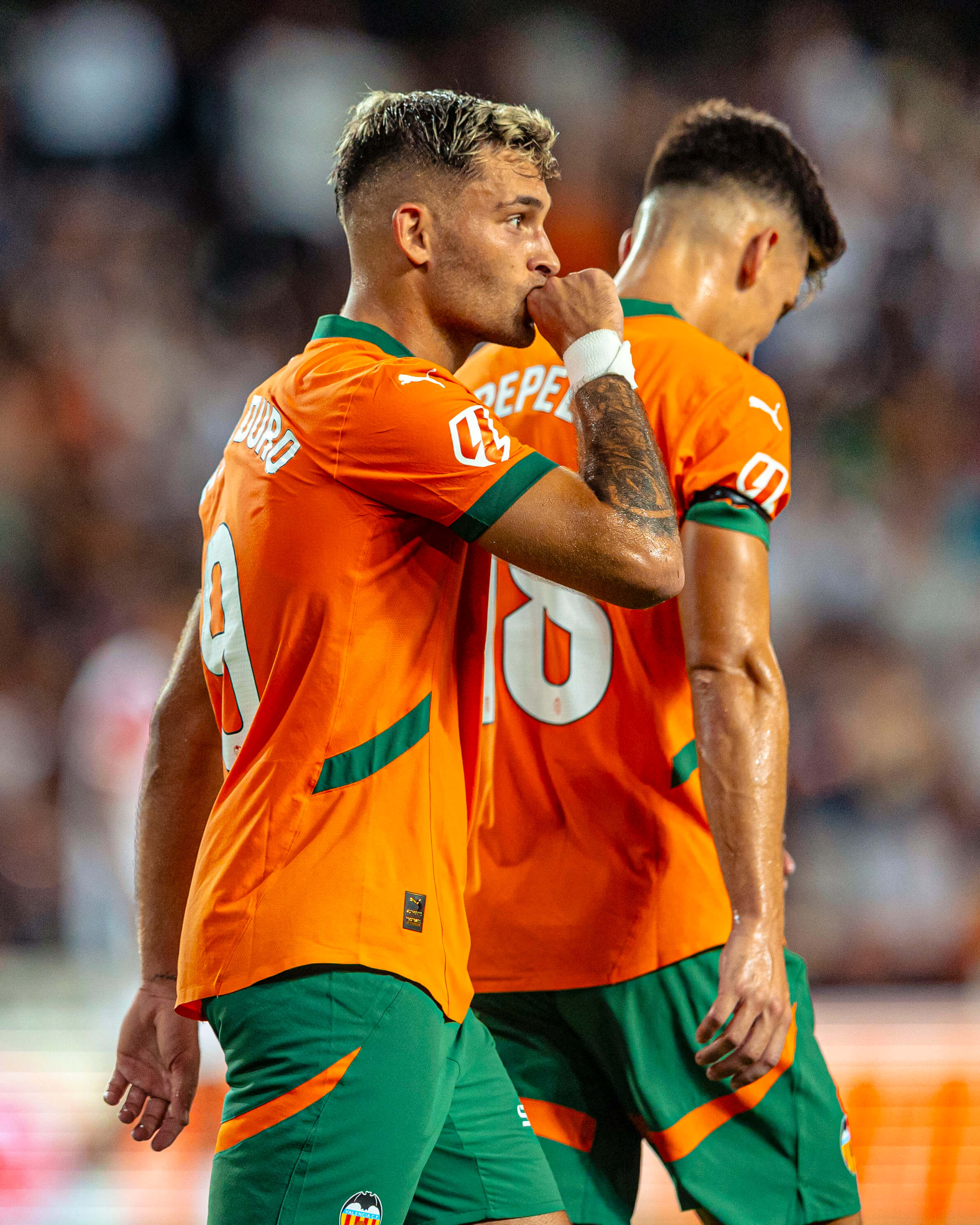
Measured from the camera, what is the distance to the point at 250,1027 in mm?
1932

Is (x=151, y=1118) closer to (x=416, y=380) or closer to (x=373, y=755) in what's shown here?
(x=373, y=755)

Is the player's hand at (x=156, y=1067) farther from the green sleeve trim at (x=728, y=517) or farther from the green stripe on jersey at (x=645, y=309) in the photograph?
the green stripe on jersey at (x=645, y=309)

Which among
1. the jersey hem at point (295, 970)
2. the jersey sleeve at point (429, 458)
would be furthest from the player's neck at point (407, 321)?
the jersey hem at point (295, 970)

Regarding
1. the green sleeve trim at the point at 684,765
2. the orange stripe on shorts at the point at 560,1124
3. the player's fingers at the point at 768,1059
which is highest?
the green sleeve trim at the point at 684,765

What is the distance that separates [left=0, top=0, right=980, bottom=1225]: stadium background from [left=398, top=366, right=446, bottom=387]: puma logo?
5481mm

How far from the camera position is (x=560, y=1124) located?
8.52ft

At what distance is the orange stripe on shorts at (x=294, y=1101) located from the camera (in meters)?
1.89

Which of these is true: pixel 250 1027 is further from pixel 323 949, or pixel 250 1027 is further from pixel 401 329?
pixel 401 329

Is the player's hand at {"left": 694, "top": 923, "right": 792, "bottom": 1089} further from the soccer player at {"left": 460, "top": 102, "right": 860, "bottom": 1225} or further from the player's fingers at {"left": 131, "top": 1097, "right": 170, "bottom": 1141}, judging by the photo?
the player's fingers at {"left": 131, "top": 1097, "right": 170, "bottom": 1141}

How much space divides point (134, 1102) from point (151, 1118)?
0.04 meters

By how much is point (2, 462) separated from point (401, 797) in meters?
8.34

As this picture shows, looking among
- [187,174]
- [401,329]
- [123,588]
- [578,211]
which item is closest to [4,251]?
[187,174]

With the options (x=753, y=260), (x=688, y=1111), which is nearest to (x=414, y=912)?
(x=688, y=1111)

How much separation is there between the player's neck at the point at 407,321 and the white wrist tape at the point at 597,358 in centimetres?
20
